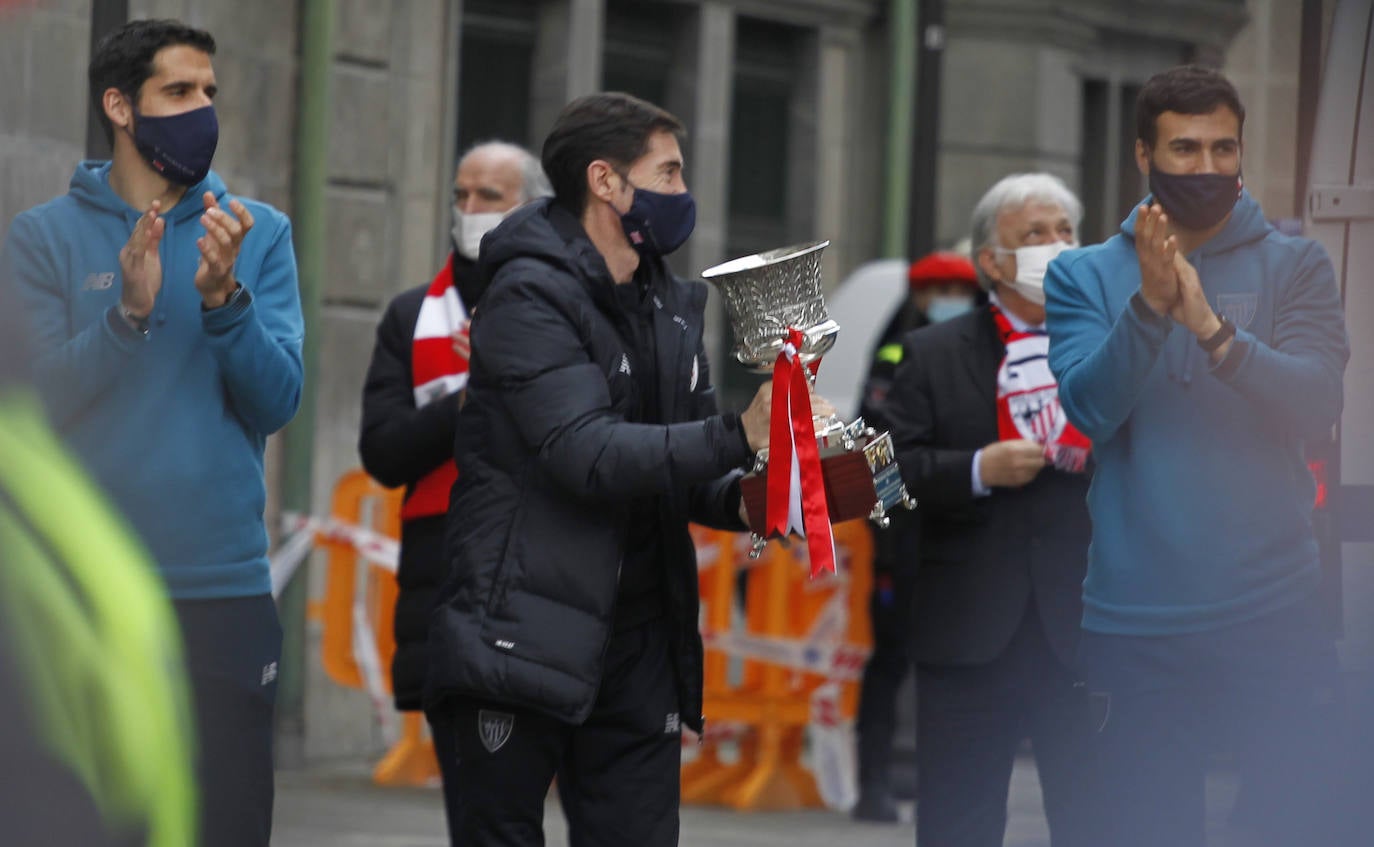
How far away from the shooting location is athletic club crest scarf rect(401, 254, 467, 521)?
5.76 metres

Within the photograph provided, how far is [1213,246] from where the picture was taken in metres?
4.30

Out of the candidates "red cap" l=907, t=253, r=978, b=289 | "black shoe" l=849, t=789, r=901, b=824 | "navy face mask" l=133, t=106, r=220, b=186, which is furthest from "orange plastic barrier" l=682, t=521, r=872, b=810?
"navy face mask" l=133, t=106, r=220, b=186

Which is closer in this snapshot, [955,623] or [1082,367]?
[1082,367]

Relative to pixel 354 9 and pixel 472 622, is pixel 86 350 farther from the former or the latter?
pixel 354 9

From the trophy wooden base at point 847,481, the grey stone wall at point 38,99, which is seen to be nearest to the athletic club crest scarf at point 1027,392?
the trophy wooden base at point 847,481

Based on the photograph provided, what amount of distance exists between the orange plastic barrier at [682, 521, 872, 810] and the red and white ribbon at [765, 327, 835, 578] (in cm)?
491

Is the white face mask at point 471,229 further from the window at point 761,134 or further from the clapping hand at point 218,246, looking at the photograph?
the window at point 761,134

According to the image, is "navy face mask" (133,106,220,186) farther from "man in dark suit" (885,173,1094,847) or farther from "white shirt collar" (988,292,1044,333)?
"white shirt collar" (988,292,1044,333)

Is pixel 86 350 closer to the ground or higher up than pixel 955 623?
higher up

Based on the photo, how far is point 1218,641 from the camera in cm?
420

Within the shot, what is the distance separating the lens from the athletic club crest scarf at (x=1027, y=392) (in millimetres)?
5535

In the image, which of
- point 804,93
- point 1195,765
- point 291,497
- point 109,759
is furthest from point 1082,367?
point 804,93

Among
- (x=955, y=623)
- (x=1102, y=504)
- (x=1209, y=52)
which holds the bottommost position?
(x=955, y=623)

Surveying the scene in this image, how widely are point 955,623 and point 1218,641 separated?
1.29m
